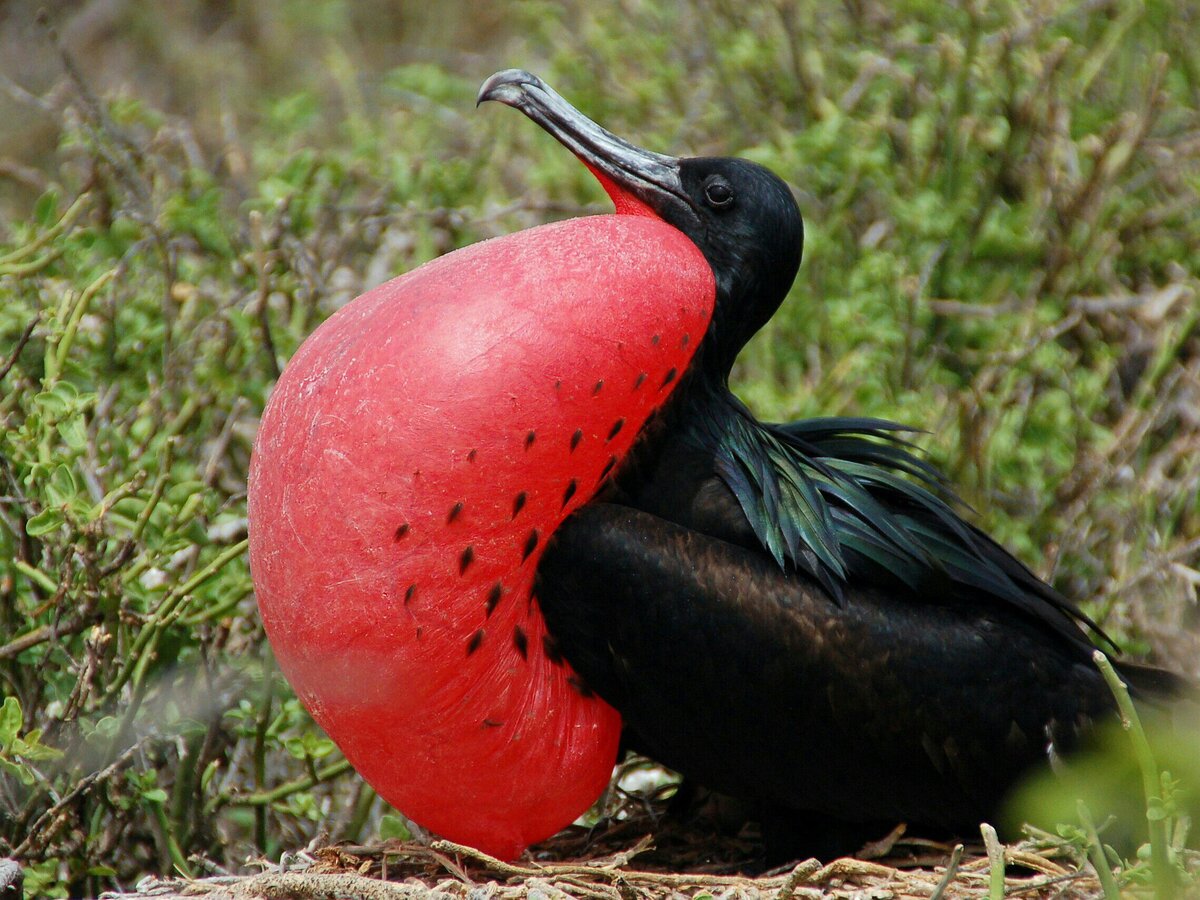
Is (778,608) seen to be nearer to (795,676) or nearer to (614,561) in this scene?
(795,676)

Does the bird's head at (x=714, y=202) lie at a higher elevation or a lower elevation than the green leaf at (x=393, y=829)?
higher

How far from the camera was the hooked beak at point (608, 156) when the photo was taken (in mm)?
2615

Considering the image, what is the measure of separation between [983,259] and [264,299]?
6.71 feet

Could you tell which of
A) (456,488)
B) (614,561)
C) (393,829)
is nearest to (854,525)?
(614,561)

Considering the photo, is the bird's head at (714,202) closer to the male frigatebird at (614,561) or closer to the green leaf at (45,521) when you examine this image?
the male frigatebird at (614,561)

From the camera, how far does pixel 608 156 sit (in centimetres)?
265

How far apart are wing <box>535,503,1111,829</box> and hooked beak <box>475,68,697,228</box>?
59cm

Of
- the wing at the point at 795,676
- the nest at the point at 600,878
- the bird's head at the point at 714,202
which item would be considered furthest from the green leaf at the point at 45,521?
the bird's head at the point at 714,202

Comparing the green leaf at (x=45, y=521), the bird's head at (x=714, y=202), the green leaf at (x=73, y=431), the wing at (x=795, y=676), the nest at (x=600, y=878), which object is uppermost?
the bird's head at (x=714, y=202)

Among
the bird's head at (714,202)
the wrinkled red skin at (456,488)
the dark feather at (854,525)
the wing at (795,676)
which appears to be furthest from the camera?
the bird's head at (714,202)

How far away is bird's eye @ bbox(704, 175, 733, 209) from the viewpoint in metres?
2.61

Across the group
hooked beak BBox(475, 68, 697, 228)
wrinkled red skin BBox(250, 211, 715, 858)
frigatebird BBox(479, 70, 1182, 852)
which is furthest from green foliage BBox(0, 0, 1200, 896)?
hooked beak BBox(475, 68, 697, 228)

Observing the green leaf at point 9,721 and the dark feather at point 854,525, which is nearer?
the green leaf at point 9,721

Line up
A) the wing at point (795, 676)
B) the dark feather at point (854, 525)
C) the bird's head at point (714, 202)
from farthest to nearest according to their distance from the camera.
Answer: the bird's head at point (714, 202)
the dark feather at point (854, 525)
the wing at point (795, 676)
